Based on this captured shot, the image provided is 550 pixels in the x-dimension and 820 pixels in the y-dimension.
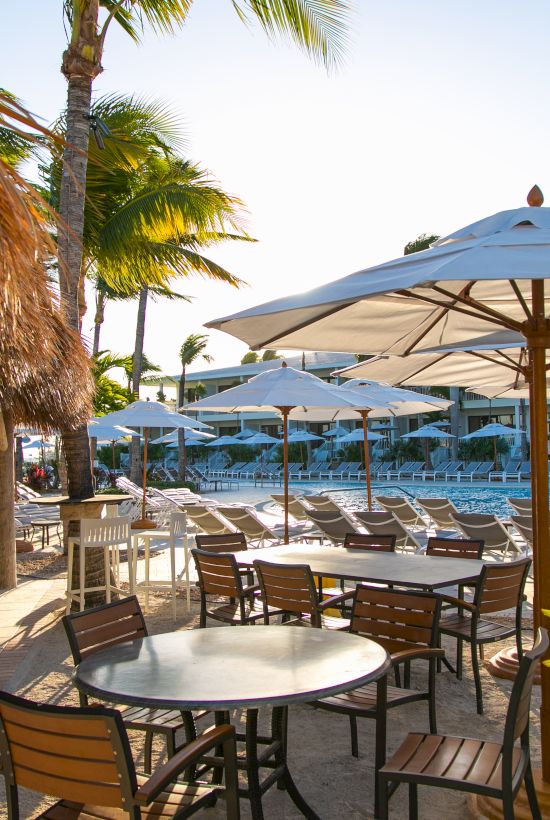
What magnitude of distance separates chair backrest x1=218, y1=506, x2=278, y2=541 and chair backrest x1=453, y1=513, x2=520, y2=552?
9.13ft

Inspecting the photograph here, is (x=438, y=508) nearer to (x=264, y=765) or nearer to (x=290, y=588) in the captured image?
(x=290, y=588)

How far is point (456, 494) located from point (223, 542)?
18.9 m

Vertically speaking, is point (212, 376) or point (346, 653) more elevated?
point (212, 376)

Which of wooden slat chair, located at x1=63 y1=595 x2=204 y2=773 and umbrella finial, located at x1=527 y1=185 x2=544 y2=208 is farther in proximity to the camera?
umbrella finial, located at x1=527 y1=185 x2=544 y2=208

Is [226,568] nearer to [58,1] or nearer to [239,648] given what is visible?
[239,648]

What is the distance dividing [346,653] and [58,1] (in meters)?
10.5

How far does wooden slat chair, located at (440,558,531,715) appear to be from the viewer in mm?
5105

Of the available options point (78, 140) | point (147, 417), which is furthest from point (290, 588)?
point (147, 417)

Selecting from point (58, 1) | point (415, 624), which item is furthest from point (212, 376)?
point (415, 624)

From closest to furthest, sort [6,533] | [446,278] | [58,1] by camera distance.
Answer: [446,278] < [6,533] < [58,1]

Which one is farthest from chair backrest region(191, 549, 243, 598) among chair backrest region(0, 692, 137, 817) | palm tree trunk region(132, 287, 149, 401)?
palm tree trunk region(132, 287, 149, 401)

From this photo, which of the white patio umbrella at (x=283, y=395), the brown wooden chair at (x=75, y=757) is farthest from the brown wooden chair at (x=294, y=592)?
the white patio umbrella at (x=283, y=395)

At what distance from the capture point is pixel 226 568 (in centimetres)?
592

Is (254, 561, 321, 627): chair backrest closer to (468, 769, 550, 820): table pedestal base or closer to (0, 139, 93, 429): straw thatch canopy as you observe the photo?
(468, 769, 550, 820): table pedestal base
